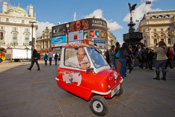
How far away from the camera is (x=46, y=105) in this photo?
Result: 7.33 ft

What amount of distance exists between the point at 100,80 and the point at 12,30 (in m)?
63.5

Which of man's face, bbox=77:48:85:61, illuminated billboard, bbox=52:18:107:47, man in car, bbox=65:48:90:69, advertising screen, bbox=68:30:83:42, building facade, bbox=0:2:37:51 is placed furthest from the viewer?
building facade, bbox=0:2:37:51

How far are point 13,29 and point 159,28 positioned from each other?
84341mm

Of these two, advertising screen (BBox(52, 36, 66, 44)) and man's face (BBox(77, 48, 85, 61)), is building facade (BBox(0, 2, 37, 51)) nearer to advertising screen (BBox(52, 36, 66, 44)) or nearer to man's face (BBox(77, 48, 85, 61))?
advertising screen (BBox(52, 36, 66, 44))

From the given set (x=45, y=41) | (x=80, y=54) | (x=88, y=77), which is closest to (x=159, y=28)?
(x=80, y=54)

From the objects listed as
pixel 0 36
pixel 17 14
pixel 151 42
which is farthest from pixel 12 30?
pixel 151 42

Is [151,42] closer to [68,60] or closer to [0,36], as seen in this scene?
[68,60]

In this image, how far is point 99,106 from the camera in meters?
1.91

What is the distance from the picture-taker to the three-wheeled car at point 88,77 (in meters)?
1.85

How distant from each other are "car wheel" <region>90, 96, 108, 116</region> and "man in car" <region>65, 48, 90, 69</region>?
2.48ft

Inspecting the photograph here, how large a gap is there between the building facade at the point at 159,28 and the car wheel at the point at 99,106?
215ft

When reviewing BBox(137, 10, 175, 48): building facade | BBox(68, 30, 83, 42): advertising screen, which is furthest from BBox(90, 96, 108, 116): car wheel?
BBox(137, 10, 175, 48): building facade

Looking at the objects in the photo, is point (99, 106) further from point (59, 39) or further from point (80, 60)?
point (59, 39)

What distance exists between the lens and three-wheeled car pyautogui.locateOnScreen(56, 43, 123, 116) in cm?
185
